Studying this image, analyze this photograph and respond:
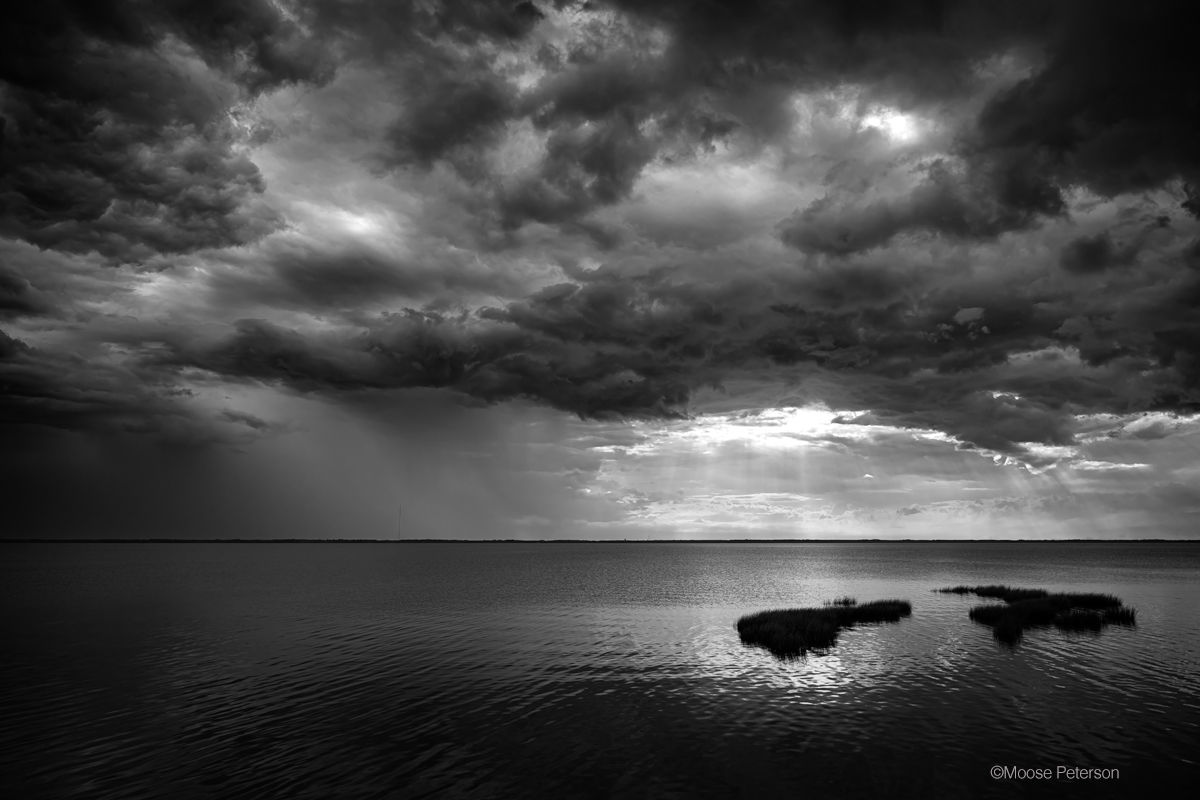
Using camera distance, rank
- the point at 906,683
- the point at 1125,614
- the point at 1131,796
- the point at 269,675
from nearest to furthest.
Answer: the point at 1131,796 → the point at 906,683 → the point at 269,675 → the point at 1125,614

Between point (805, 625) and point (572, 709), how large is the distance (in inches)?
989

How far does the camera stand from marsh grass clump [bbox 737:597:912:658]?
138ft

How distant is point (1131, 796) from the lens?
18.9 m

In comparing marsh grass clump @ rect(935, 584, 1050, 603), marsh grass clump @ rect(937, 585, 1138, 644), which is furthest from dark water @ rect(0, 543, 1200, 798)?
marsh grass clump @ rect(935, 584, 1050, 603)

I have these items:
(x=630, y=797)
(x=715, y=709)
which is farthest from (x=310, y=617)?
(x=630, y=797)

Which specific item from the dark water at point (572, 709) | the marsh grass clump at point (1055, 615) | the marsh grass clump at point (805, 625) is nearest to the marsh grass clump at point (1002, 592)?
the marsh grass clump at point (1055, 615)

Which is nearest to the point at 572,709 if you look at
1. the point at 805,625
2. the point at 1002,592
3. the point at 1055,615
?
the point at 805,625

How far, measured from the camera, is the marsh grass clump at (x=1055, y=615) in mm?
47412

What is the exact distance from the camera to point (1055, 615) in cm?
5428

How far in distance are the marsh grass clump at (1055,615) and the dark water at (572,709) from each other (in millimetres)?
1441

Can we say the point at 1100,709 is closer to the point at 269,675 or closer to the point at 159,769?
the point at 159,769

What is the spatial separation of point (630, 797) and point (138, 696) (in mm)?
25447

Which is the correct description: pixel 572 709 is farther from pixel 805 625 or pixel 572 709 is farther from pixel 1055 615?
pixel 1055 615

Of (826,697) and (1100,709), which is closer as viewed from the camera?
(1100,709)
